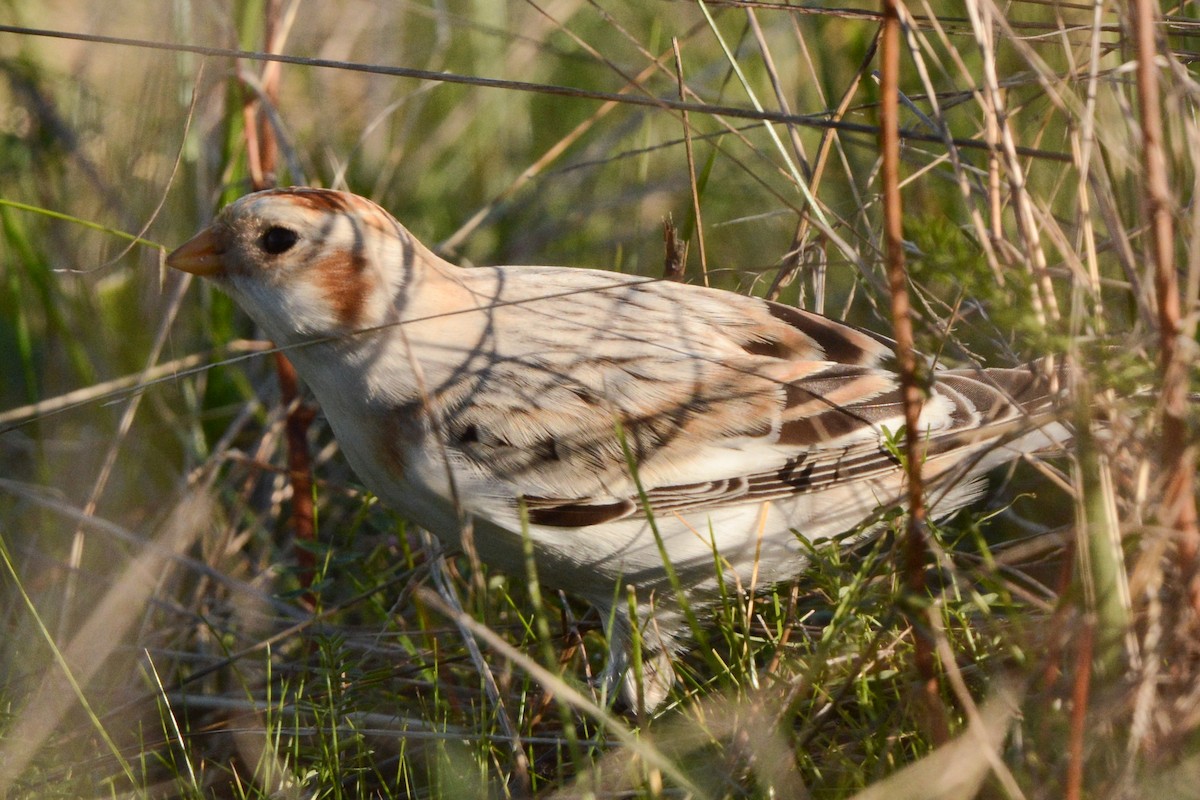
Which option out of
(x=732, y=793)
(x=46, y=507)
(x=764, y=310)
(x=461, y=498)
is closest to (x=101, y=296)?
(x=46, y=507)

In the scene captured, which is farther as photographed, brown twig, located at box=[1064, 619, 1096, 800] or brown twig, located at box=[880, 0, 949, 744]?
brown twig, located at box=[880, 0, 949, 744]

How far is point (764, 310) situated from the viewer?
2.65 m

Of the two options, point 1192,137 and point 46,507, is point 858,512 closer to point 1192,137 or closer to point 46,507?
point 1192,137

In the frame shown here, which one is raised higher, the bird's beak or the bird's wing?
the bird's beak

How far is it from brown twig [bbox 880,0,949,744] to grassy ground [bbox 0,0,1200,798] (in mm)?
32

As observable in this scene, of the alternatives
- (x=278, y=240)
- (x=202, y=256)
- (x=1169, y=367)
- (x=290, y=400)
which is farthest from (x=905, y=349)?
(x=290, y=400)

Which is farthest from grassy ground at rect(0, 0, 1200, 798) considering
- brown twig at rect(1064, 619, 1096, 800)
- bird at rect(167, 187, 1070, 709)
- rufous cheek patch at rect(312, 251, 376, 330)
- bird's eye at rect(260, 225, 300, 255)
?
rufous cheek patch at rect(312, 251, 376, 330)

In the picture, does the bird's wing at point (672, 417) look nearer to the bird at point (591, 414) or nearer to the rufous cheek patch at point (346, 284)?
the bird at point (591, 414)

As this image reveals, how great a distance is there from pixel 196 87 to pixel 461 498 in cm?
102

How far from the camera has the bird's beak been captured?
254 cm

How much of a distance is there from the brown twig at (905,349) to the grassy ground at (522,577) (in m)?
0.03

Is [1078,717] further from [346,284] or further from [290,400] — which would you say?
[290,400]

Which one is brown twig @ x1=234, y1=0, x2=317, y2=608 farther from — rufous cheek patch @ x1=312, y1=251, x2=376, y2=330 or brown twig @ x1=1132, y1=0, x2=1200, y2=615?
brown twig @ x1=1132, y1=0, x2=1200, y2=615

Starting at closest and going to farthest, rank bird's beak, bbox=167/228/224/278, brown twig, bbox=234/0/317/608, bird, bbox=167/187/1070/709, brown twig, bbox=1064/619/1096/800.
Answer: brown twig, bbox=1064/619/1096/800 < bird, bbox=167/187/1070/709 < bird's beak, bbox=167/228/224/278 < brown twig, bbox=234/0/317/608
